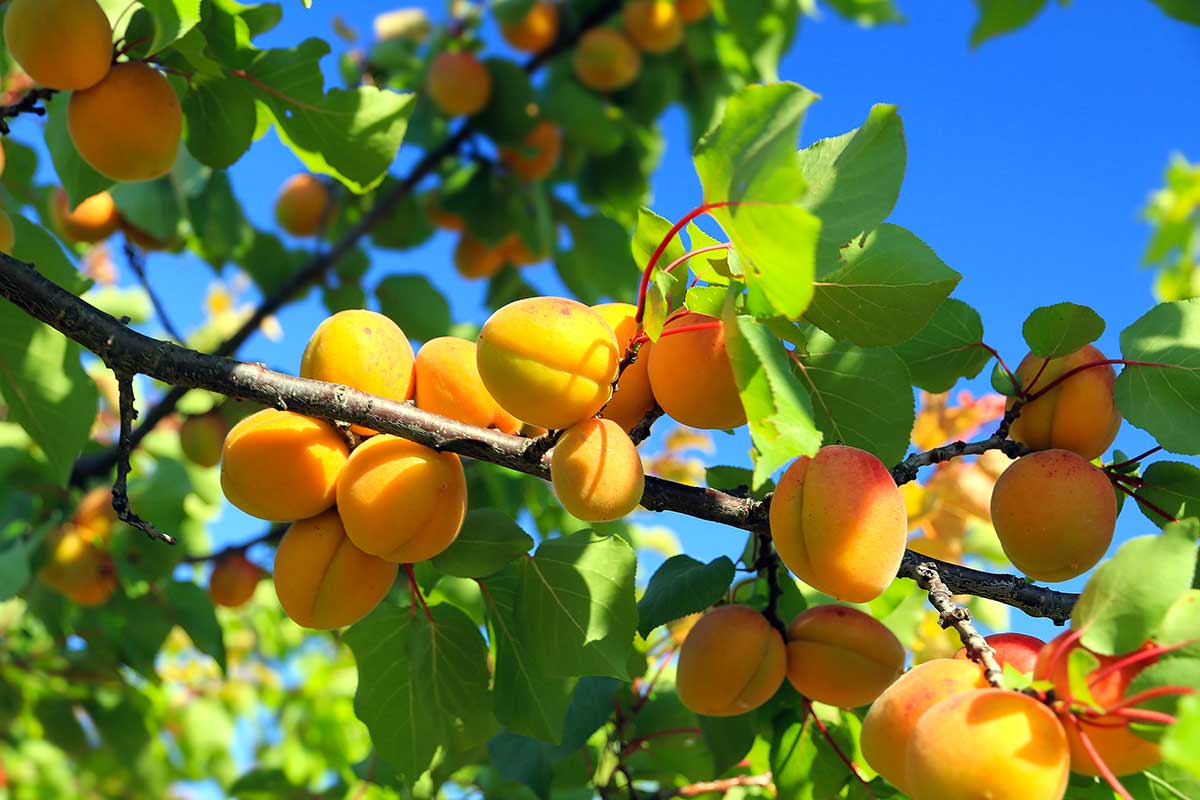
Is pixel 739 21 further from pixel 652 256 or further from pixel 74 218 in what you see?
pixel 652 256

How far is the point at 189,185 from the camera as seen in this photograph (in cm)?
236

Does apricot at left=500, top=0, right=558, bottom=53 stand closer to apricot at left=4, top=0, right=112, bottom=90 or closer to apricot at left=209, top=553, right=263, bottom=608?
apricot at left=209, top=553, right=263, bottom=608

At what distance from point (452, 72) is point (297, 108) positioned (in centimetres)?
152

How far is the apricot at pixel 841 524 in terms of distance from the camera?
0.88 metres

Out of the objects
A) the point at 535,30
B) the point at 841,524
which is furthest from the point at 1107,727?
the point at 535,30

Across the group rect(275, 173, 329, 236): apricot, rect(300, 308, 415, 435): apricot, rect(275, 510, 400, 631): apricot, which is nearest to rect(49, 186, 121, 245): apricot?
rect(275, 173, 329, 236): apricot

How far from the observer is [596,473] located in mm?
905

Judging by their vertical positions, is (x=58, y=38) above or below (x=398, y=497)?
above

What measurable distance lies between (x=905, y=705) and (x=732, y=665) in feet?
0.99

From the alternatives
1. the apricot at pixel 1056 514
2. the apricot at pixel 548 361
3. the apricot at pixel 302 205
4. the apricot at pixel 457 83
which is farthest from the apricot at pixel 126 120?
the apricot at pixel 302 205

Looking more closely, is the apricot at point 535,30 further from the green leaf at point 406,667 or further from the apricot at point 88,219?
A: the green leaf at point 406,667

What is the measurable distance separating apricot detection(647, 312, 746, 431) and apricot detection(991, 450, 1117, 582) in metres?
0.32

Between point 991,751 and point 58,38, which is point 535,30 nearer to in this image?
point 58,38

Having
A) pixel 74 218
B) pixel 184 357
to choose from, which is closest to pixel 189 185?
pixel 74 218
